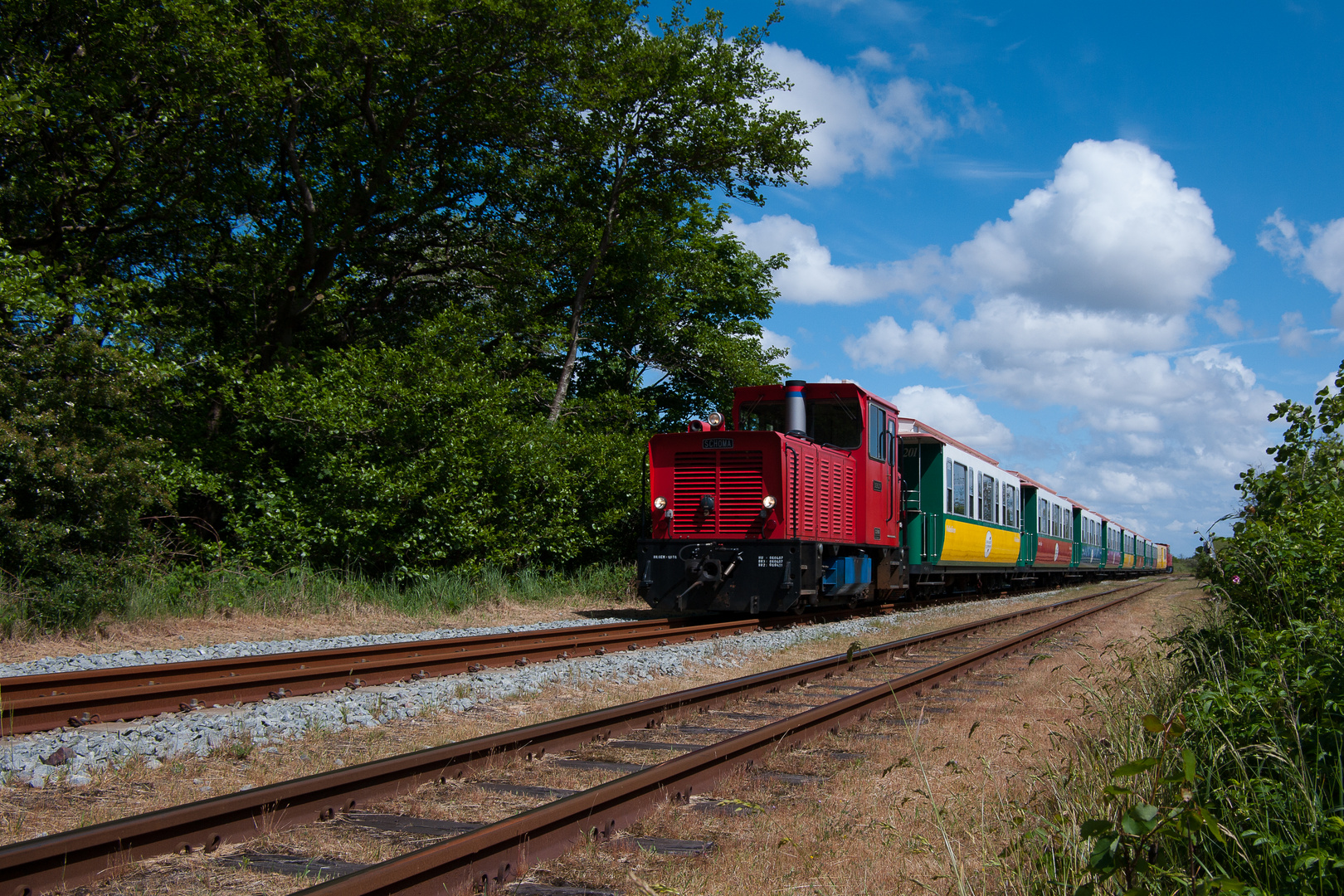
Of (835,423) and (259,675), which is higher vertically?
(835,423)

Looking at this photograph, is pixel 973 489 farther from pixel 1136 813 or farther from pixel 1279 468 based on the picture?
pixel 1136 813

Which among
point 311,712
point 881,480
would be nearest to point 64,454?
point 311,712

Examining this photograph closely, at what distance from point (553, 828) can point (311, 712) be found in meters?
3.29

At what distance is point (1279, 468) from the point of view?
6652 millimetres

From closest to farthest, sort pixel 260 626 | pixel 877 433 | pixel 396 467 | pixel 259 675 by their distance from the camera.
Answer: pixel 259 675 < pixel 260 626 < pixel 877 433 < pixel 396 467

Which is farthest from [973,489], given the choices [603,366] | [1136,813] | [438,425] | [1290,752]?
[1136,813]

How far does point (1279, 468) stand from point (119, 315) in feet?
47.8

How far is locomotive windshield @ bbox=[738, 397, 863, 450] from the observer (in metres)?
14.7

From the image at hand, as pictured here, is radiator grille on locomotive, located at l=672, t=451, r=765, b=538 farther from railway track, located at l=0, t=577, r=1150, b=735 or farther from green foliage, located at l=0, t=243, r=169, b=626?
green foliage, located at l=0, t=243, r=169, b=626

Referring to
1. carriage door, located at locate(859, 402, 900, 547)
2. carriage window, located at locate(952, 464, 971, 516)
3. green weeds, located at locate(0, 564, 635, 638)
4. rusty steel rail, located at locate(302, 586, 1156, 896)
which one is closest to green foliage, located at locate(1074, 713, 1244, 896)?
→ rusty steel rail, located at locate(302, 586, 1156, 896)

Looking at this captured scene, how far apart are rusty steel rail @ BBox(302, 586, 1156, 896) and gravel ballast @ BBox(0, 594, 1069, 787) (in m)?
2.64

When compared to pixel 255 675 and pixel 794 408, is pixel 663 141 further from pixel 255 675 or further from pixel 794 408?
pixel 255 675

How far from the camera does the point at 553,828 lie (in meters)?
4.09

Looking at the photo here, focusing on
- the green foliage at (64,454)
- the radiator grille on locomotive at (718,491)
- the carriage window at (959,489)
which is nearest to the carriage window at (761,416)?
the radiator grille on locomotive at (718,491)
